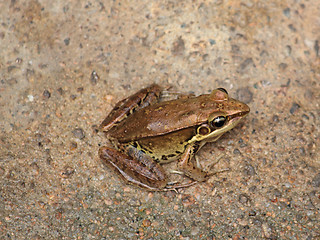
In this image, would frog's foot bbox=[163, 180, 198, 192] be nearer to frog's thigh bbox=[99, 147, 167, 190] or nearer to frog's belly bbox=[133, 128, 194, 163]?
frog's thigh bbox=[99, 147, 167, 190]

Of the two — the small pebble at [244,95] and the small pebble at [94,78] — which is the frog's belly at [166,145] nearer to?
the small pebble at [244,95]

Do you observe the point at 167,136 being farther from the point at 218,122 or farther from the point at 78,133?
the point at 78,133

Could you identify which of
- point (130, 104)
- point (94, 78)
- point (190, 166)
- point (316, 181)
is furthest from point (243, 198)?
point (94, 78)

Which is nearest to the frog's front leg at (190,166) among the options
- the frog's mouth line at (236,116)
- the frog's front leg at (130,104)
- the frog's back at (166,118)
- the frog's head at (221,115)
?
the frog's head at (221,115)

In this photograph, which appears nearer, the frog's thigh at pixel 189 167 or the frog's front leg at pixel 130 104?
the frog's thigh at pixel 189 167

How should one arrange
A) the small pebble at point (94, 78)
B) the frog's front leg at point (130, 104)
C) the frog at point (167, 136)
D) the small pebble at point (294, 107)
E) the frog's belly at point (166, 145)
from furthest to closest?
the small pebble at point (94, 78)
the small pebble at point (294, 107)
the frog's front leg at point (130, 104)
the frog's belly at point (166, 145)
the frog at point (167, 136)

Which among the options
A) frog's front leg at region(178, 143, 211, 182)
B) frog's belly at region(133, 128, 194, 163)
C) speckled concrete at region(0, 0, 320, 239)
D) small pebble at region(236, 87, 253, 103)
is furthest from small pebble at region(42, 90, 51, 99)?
small pebble at region(236, 87, 253, 103)
